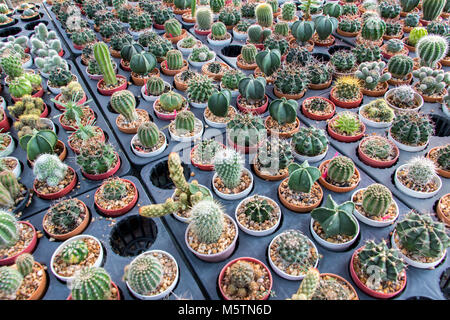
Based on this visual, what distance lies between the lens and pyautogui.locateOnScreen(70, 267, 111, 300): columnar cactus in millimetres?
2645

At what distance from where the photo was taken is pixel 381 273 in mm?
2818

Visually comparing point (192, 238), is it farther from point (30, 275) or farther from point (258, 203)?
point (30, 275)

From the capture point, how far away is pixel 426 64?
17.1ft

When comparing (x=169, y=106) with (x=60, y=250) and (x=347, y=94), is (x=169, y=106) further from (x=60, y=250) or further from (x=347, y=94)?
(x=347, y=94)

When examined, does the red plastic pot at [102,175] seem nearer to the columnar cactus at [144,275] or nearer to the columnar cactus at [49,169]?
the columnar cactus at [49,169]

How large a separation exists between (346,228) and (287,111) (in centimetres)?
171

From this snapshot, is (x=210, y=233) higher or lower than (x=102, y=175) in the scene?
higher

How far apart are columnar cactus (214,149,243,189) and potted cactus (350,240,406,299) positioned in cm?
142

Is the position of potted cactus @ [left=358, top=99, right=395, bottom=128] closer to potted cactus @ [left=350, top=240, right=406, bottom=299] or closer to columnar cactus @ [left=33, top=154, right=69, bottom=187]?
potted cactus @ [left=350, top=240, right=406, bottom=299]

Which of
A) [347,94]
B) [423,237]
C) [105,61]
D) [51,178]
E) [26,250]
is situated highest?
[105,61]

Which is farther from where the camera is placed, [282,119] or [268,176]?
[282,119]

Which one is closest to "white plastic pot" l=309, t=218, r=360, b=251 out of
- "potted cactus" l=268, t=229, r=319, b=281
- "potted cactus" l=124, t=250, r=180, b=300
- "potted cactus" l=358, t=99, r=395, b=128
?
"potted cactus" l=268, t=229, r=319, b=281

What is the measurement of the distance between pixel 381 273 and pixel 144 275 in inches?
78.8

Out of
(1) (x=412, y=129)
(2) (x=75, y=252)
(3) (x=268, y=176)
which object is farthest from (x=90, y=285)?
(1) (x=412, y=129)
